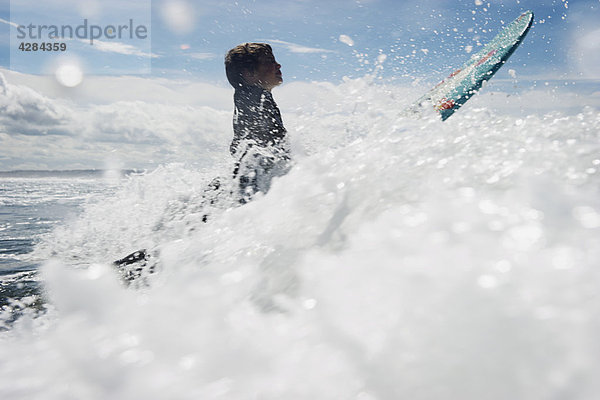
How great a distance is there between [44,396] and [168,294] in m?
0.40

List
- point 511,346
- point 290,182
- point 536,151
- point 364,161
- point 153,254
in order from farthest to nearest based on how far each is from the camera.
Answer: point 153,254 < point 290,182 < point 364,161 < point 536,151 < point 511,346

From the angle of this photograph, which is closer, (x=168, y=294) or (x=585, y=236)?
(x=585, y=236)

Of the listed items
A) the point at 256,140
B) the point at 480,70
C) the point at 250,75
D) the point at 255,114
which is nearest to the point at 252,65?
the point at 250,75

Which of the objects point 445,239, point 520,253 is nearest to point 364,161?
point 445,239

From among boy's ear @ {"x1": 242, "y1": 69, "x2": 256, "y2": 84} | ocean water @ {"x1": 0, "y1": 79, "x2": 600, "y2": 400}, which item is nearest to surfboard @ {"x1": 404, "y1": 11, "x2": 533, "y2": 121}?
boy's ear @ {"x1": 242, "y1": 69, "x2": 256, "y2": 84}

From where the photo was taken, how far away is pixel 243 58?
2.97 meters

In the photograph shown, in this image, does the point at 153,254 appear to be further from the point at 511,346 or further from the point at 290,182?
the point at 511,346

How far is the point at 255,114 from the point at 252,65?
1.33 ft

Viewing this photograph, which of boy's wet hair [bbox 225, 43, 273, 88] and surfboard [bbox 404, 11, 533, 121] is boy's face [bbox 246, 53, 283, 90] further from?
surfboard [bbox 404, 11, 533, 121]

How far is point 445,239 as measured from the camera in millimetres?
802

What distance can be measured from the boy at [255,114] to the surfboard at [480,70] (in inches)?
40.6

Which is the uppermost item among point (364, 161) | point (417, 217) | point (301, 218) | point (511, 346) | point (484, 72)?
point (484, 72)

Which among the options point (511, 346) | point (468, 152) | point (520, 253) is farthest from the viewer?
point (468, 152)

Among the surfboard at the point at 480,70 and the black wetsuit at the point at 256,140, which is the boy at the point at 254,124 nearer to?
the black wetsuit at the point at 256,140
